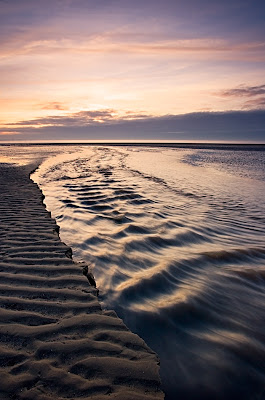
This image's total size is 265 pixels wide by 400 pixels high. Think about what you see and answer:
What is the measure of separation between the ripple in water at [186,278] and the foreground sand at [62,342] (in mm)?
268

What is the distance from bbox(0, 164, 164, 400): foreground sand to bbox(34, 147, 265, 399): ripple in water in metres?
0.27

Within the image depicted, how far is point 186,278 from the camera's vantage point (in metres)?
3.89

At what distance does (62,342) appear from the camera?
242 centimetres

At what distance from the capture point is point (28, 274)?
11.6ft

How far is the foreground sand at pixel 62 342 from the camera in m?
2.01

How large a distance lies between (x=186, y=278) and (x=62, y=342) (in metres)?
2.02

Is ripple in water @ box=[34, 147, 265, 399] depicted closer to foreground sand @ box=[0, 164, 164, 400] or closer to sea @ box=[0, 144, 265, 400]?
sea @ box=[0, 144, 265, 400]

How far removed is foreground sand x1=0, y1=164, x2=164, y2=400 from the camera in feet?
6.59

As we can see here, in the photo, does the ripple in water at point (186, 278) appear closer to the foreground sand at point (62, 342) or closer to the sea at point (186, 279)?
the sea at point (186, 279)

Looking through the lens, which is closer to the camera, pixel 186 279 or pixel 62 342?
pixel 62 342

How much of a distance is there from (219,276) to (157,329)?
4.82ft

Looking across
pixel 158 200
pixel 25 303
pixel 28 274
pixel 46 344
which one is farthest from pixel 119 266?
pixel 158 200

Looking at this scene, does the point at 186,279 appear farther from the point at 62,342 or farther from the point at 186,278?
the point at 62,342

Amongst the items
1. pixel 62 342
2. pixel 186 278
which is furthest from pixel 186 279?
pixel 62 342
